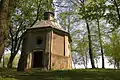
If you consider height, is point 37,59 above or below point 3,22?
below

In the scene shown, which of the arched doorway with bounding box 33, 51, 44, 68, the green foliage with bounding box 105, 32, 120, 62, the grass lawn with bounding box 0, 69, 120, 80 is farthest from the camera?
the green foliage with bounding box 105, 32, 120, 62

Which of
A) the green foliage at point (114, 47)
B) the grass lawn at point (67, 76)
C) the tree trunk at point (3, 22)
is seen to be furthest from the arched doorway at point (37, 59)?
the tree trunk at point (3, 22)

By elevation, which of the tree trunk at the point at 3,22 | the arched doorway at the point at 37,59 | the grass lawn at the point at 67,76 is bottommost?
the grass lawn at the point at 67,76

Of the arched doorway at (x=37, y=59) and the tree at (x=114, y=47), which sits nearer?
the arched doorway at (x=37, y=59)

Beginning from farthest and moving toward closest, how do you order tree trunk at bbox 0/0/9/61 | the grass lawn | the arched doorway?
the arched doorway
the grass lawn
tree trunk at bbox 0/0/9/61

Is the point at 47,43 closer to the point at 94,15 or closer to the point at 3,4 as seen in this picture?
the point at 94,15

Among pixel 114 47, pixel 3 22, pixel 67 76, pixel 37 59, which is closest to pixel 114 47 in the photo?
pixel 114 47

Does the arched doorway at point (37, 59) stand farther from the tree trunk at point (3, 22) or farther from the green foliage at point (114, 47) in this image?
the tree trunk at point (3, 22)

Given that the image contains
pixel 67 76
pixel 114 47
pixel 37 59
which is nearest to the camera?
pixel 67 76

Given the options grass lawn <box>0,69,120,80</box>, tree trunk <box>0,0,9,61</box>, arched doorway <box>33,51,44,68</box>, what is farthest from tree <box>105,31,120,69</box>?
tree trunk <box>0,0,9,61</box>

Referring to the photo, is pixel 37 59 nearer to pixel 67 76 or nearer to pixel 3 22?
pixel 67 76

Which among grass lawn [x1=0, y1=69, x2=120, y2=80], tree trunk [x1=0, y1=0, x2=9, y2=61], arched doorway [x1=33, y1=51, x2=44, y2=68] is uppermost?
tree trunk [x1=0, y1=0, x2=9, y2=61]

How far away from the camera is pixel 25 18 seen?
36.1 m

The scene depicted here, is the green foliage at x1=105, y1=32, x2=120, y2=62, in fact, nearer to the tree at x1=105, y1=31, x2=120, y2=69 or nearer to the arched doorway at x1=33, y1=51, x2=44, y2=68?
the tree at x1=105, y1=31, x2=120, y2=69
